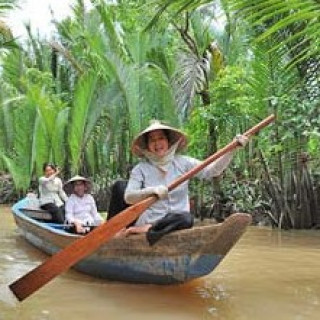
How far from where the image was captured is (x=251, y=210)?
A: 11422 mm

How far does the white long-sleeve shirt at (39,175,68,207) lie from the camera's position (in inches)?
372

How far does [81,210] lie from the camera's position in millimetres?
7215

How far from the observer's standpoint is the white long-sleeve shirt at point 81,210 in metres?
7.16

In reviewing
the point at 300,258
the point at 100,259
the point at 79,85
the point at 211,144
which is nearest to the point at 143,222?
the point at 100,259

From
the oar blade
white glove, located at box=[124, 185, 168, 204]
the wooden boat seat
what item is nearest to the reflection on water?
the oar blade

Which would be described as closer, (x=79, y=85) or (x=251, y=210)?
(x=251, y=210)

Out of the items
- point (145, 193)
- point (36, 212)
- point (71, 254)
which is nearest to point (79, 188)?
point (36, 212)

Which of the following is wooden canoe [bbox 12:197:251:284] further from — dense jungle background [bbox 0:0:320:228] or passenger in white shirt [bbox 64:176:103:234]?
dense jungle background [bbox 0:0:320:228]

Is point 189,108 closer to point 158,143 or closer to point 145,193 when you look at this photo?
point 158,143

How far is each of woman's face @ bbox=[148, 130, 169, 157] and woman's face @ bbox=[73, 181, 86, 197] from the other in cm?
255

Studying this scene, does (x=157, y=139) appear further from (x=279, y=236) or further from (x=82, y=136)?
(x=82, y=136)

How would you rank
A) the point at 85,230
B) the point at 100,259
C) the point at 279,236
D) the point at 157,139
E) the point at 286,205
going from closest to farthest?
the point at 157,139 → the point at 100,259 → the point at 85,230 → the point at 279,236 → the point at 286,205

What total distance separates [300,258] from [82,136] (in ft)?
23.8

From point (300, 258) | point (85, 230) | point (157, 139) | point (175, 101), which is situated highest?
point (175, 101)
